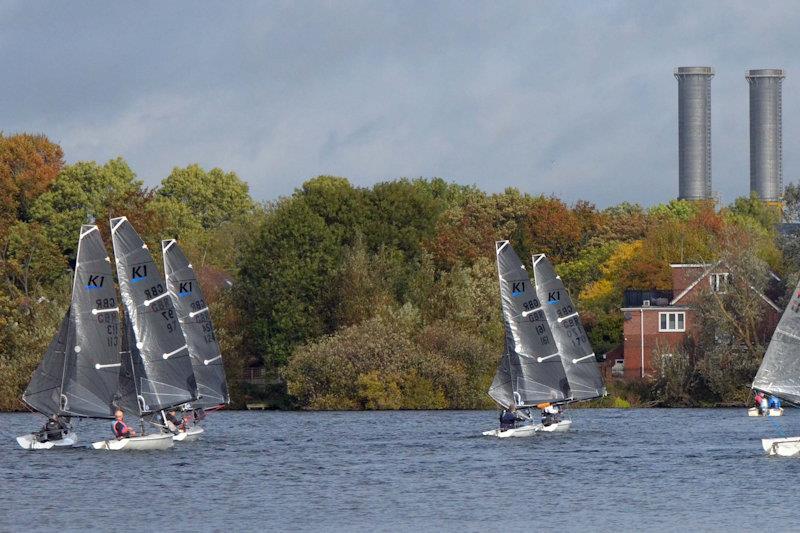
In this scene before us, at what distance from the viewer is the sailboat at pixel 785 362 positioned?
53.0 metres

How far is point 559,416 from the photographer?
227 ft

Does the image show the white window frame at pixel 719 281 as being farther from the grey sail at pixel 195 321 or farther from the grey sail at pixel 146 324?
the grey sail at pixel 146 324

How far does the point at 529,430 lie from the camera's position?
66.6 m

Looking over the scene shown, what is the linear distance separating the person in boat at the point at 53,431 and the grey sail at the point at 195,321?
1148cm

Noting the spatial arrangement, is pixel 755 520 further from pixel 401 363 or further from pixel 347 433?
pixel 401 363

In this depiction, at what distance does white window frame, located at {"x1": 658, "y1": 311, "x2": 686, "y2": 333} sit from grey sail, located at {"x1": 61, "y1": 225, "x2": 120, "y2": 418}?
171 feet

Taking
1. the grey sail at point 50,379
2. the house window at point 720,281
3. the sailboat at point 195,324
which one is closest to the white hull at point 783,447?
the grey sail at point 50,379

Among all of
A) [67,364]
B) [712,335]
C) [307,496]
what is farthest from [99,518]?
[712,335]

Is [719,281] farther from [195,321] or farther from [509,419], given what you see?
[195,321]

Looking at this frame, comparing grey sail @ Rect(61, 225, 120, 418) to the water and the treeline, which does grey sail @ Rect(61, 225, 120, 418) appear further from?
the treeline

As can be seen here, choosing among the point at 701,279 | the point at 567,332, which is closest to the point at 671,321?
the point at 701,279

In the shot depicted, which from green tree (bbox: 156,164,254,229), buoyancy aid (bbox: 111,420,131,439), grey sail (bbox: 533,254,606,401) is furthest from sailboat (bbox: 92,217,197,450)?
green tree (bbox: 156,164,254,229)

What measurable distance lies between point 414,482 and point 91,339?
45.2 feet

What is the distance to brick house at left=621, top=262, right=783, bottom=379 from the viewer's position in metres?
102
